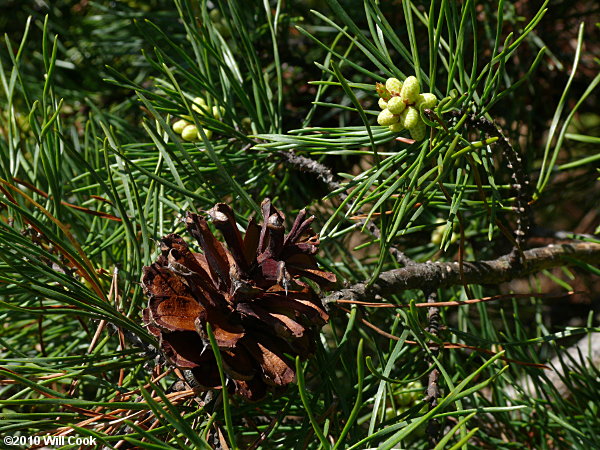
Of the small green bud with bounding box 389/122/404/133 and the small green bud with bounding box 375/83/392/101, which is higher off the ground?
the small green bud with bounding box 375/83/392/101

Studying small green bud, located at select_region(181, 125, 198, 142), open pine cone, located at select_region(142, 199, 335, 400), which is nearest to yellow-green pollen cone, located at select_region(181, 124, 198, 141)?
small green bud, located at select_region(181, 125, 198, 142)

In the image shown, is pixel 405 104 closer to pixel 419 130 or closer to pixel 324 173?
pixel 419 130

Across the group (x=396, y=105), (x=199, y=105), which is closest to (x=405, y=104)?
(x=396, y=105)

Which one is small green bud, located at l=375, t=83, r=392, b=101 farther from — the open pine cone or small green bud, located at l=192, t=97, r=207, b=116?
small green bud, located at l=192, t=97, r=207, b=116

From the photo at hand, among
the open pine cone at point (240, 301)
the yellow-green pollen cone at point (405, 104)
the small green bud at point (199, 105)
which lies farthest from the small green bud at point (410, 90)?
the small green bud at point (199, 105)

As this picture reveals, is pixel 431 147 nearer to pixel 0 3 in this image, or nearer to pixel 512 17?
pixel 512 17

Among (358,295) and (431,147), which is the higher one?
(431,147)

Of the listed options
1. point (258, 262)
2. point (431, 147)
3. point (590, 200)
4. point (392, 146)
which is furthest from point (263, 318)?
point (590, 200)
